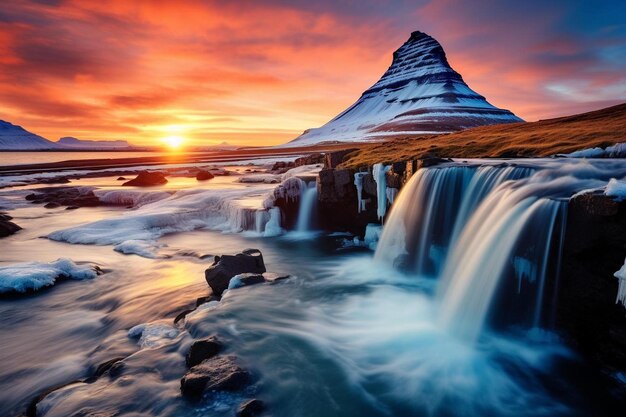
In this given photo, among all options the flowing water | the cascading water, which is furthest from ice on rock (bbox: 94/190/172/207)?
the cascading water

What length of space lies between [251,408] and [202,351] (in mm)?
1678

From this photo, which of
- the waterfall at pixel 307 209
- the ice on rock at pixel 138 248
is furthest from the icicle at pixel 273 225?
the ice on rock at pixel 138 248

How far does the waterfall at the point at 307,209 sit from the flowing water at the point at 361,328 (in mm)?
4531

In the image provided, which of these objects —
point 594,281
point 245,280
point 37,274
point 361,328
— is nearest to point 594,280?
point 594,281

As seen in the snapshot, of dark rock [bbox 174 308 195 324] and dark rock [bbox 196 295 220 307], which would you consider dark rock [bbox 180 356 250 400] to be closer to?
dark rock [bbox 174 308 195 324]

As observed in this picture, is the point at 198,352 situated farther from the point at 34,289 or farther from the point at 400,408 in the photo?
the point at 34,289

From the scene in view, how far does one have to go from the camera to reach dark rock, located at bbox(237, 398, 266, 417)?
17.7 ft

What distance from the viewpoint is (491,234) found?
8.78 m

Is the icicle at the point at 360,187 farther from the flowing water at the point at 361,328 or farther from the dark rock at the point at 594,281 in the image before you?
the dark rock at the point at 594,281

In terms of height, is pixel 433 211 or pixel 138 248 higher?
pixel 433 211

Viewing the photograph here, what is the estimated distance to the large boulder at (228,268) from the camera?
10648 millimetres

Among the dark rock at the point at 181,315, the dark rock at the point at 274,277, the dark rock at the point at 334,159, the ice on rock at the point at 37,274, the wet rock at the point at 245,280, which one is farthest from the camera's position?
the dark rock at the point at 334,159

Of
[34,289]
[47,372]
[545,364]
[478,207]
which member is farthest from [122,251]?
[545,364]

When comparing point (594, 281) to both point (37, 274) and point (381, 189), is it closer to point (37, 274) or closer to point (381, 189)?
point (381, 189)
